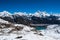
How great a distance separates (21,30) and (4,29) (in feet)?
11.4

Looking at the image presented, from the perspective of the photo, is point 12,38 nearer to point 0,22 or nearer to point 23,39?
point 23,39

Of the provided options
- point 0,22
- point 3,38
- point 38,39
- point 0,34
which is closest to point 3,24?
point 0,22

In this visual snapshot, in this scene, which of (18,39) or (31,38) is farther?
(31,38)

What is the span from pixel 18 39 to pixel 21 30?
17.1 feet

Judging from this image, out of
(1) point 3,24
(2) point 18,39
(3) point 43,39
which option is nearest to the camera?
(2) point 18,39

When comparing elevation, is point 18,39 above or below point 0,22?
below

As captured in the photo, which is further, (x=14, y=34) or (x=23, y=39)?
(x=14, y=34)

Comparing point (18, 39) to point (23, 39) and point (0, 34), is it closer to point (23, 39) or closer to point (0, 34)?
point (23, 39)

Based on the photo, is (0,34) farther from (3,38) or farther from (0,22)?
(0,22)

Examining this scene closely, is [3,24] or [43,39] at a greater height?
[3,24]

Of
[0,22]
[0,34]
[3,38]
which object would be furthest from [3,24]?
[3,38]

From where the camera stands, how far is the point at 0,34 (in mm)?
23641

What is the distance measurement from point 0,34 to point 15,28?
3367 mm

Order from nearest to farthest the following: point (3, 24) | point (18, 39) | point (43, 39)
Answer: point (18, 39)
point (43, 39)
point (3, 24)
